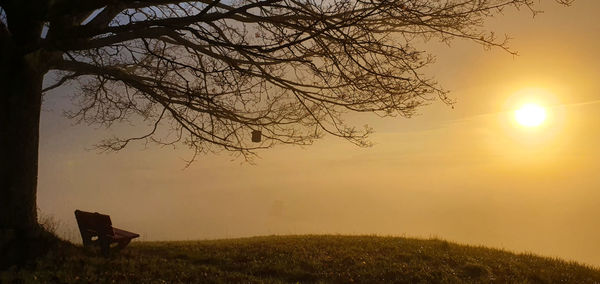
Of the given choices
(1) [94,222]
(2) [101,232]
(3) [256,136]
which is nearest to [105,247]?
(2) [101,232]

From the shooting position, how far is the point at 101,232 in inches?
389

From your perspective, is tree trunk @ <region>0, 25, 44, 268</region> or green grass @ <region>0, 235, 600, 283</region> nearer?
green grass @ <region>0, 235, 600, 283</region>

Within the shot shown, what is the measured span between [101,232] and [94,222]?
36 centimetres

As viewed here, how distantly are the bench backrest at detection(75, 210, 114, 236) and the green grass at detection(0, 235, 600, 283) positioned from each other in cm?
49

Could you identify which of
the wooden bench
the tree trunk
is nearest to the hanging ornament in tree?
the wooden bench

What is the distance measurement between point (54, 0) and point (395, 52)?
6.90 metres

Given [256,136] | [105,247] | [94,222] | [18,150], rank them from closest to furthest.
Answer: [18,150], [256,136], [105,247], [94,222]

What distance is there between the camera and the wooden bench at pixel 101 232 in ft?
32.2

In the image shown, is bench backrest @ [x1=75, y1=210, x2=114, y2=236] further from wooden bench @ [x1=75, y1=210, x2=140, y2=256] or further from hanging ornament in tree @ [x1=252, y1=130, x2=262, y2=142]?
hanging ornament in tree @ [x1=252, y1=130, x2=262, y2=142]

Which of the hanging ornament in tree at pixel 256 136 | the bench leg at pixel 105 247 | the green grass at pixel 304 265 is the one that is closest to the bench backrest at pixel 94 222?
the bench leg at pixel 105 247

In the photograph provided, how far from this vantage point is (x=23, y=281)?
24.3ft

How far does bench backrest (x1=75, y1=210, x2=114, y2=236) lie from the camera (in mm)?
9844

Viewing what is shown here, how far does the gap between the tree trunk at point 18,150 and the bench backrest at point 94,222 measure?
104 cm

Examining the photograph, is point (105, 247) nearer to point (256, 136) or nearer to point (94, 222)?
point (94, 222)
